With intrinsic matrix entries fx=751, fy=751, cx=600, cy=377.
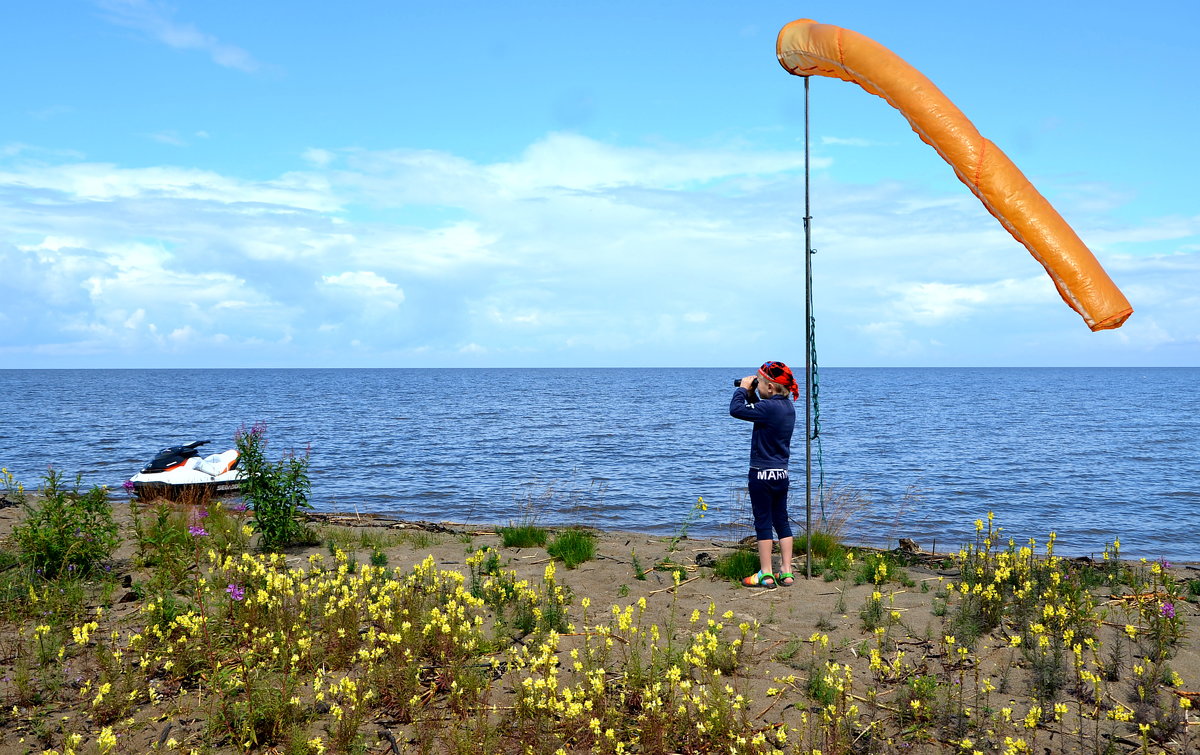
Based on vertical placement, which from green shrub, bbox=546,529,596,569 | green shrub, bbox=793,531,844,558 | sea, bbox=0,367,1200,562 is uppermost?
green shrub, bbox=546,529,596,569

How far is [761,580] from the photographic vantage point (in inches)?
325

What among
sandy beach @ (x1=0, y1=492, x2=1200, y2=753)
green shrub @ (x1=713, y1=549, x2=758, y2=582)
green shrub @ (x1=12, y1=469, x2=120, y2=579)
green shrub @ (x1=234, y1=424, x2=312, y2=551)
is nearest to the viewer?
sandy beach @ (x1=0, y1=492, x2=1200, y2=753)

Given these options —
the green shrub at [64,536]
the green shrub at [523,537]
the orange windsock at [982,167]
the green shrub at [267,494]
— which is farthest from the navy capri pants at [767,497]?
the green shrub at [64,536]

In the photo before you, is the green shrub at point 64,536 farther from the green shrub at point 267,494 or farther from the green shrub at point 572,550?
the green shrub at point 572,550

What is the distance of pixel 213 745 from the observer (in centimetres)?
494

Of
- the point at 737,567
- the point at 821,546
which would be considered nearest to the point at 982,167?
the point at 737,567

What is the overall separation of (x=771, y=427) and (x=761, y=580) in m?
1.70

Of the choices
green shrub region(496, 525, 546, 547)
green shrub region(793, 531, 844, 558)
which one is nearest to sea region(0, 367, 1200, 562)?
green shrub region(793, 531, 844, 558)

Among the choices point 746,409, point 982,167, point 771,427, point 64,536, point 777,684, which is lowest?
point 777,684

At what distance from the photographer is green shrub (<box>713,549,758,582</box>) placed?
28.1 feet

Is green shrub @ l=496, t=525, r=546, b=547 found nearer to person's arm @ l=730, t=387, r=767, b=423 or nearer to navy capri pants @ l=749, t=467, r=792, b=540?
navy capri pants @ l=749, t=467, r=792, b=540

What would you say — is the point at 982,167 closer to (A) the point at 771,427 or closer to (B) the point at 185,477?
(A) the point at 771,427

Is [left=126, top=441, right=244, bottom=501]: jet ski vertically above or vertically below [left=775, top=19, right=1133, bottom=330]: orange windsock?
below

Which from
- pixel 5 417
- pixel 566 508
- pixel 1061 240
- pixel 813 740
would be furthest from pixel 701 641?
pixel 5 417
